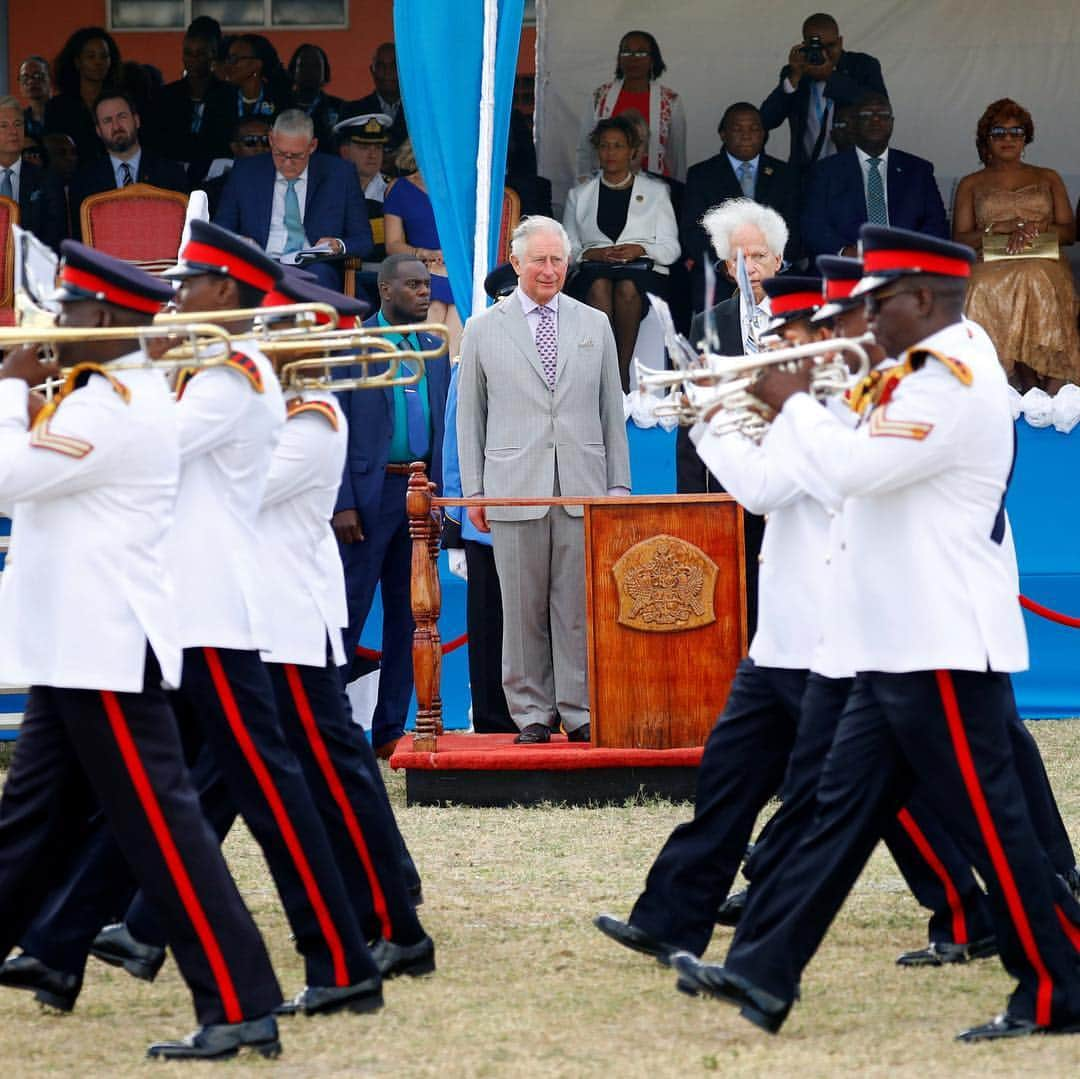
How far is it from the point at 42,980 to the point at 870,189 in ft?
24.8

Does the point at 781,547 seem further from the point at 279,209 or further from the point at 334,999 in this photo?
the point at 279,209

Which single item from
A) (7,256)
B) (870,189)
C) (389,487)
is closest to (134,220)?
(7,256)

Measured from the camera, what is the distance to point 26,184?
36.8 feet

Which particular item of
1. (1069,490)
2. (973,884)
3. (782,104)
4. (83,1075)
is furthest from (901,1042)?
(782,104)

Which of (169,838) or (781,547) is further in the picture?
(781,547)

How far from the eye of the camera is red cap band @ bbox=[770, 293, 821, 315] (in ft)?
17.5

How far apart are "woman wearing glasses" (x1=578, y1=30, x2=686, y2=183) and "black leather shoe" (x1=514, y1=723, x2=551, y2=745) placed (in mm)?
4691

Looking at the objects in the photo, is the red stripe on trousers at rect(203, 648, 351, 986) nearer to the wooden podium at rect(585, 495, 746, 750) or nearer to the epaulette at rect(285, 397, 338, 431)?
the epaulette at rect(285, 397, 338, 431)

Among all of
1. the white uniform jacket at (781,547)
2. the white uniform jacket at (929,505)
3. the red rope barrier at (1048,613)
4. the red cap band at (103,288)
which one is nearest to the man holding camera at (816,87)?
the red rope barrier at (1048,613)

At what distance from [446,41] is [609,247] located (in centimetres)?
219

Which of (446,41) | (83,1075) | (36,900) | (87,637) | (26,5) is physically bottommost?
(83,1075)

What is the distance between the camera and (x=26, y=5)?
1320 cm

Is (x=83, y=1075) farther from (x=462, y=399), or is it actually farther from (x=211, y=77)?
(x=211, y=77)

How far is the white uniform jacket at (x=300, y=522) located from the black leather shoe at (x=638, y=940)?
0.95 m
